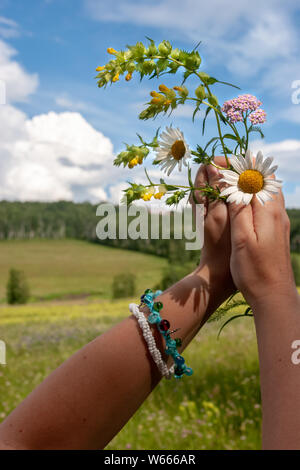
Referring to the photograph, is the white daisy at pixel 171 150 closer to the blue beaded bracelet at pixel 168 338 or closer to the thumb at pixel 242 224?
the thumb at pixel 242 224

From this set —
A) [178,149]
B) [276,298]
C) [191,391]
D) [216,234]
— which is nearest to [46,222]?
[191,391]

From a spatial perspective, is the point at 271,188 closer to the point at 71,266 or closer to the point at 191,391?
the point at 191,391

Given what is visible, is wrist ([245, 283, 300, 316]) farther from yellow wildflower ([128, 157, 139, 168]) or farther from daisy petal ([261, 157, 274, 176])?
yellow wildflower ([128, 157, 139, 168])

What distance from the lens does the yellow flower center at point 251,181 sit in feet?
3.99

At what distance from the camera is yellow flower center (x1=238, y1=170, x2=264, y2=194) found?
1.21 metres

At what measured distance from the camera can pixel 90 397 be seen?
1150mm

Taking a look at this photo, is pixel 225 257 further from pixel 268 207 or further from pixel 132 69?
pixel 132 69

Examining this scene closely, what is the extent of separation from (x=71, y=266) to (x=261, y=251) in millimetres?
78162

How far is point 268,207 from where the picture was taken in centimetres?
124

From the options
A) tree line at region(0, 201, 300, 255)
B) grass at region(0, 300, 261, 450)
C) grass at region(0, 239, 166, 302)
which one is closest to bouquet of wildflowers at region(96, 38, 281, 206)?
grass at region(0, 300, 261, 450)

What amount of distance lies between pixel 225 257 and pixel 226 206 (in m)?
0.19

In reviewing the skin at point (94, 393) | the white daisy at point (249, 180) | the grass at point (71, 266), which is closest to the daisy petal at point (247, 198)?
the white daisy at point (249, 180)

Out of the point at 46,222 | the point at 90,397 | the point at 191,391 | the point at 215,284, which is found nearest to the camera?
the point at 90,397
